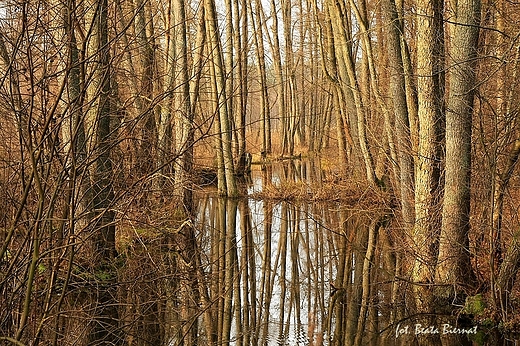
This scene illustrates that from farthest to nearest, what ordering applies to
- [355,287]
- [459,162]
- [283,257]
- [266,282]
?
1. [283,257]
2. [266,282]
3. [355,287]
4. [459,162]

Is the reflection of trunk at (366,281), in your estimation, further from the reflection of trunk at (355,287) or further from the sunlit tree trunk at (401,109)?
the sunlit tree trunk at (401,109)

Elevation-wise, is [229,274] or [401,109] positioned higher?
[401,109]

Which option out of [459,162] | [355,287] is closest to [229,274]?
[355,287]

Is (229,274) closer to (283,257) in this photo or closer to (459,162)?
(283,257)

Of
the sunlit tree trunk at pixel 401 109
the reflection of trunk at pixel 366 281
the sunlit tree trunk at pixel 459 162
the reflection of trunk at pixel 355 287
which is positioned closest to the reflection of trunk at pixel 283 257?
the reflection of trunk at pixel 355 287

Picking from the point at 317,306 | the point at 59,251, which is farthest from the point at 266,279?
the point at 59,251

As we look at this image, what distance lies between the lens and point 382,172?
55.2 feet

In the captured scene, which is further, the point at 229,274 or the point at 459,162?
the point at 229,274

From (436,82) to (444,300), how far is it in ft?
9.45

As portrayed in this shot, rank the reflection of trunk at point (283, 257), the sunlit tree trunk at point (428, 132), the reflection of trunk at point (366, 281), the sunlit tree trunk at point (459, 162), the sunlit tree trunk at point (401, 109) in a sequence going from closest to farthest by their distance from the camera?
the reflection of trunk at point (366, 281) → the sunlit tree trunk at point (459, 162) → the reflection of trunk at point (283, 257) → the sunlit tree trunk at point (428, 132) → the sunlit tree trunk at point (401, 109)

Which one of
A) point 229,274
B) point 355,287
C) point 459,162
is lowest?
point 355,287

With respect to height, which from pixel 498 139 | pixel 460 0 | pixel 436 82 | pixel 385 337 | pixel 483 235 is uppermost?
pixel 460 0

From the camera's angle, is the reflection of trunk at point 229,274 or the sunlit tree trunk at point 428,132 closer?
the reflection of trunk at point 229,274

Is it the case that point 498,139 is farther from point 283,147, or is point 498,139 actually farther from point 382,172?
point 283,147
